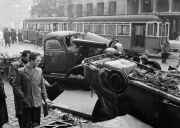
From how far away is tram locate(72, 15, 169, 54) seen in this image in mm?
22281

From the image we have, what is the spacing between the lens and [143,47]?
76.1 feet

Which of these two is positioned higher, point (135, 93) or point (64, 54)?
point (64, 54)

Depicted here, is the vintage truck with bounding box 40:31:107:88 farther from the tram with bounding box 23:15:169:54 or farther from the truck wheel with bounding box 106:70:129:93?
the tram with bounding box 23:15:169:54

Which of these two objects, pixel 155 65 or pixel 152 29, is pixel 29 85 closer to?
pixel 155 65

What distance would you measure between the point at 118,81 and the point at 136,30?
17.6 metres

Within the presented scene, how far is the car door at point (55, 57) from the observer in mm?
10945

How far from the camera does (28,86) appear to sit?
213 inches

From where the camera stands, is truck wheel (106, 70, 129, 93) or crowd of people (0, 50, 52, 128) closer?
crowd of people (0, 50, 52, 128)

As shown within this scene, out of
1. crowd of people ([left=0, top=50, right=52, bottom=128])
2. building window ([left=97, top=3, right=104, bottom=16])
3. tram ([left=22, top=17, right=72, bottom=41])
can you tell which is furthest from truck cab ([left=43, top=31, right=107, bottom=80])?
building window ([left=97, top=3, right=104, bottom=16])

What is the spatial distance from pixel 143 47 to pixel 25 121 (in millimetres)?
18642

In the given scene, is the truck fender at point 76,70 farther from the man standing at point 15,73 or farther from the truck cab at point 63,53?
the man standing at point 15,73

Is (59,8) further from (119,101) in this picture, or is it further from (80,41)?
(119,101)

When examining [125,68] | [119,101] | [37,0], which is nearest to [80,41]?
[125,68]

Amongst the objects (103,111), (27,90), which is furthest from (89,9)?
(27,90)
